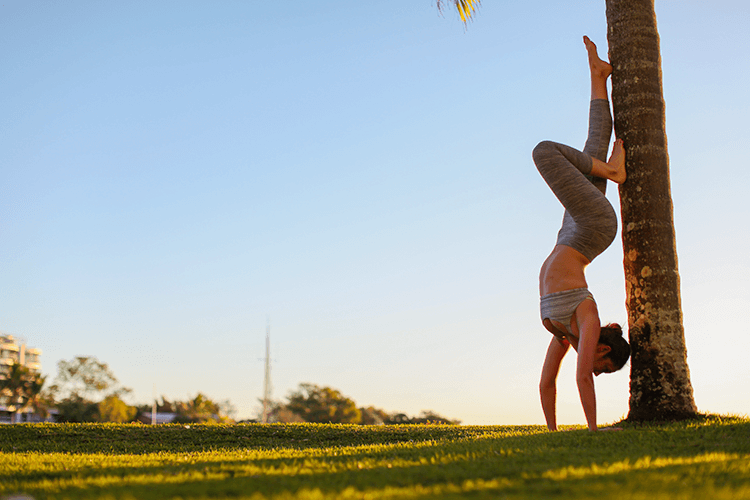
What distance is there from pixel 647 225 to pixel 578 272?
1.25m

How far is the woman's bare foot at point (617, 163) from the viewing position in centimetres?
779

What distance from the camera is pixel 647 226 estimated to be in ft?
25.1

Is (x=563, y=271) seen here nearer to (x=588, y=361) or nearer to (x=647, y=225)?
(x=588, y=361)

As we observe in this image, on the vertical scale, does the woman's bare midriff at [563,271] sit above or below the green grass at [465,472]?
above

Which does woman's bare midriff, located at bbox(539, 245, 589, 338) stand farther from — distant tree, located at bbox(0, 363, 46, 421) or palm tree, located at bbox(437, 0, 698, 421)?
distant tree, located at bbox(0, 363, 46, 421)

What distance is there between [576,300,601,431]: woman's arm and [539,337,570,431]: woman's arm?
2.71 feet

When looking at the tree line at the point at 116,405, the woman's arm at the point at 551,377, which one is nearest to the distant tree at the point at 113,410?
the tree line at the point at 116,405

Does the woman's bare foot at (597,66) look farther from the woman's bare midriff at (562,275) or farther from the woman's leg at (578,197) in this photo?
the woman's bare midriff at (562,275)

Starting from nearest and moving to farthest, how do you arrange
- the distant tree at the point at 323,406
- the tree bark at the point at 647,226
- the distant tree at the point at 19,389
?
the tree bark at the point at 647,226
the distant tree at the point at 323,406
the distant tree at the point at 19,389

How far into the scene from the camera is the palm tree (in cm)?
721

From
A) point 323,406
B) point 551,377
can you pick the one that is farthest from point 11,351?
point 551,377

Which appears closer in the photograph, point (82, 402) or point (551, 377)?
point (551, 377)

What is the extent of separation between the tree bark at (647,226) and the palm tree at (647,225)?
11mm

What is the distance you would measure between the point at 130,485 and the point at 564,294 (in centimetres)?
479
